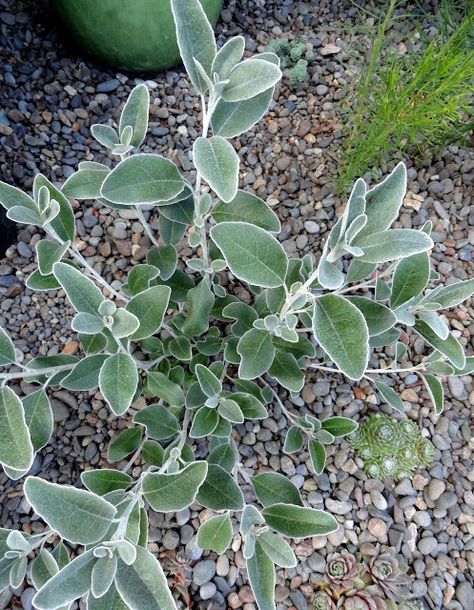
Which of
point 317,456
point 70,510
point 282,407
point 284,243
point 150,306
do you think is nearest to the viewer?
point 70,510

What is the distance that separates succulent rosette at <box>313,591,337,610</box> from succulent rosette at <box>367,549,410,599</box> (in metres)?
0.11

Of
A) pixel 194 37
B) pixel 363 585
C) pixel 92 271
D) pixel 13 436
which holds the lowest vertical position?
pixel 363 585

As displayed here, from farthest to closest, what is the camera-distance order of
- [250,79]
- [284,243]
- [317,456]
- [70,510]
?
1. [284,243]
2. [317,456]
3. [250,79]
4. [70,510]

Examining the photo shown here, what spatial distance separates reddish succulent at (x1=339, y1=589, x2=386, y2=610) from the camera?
1.22 meters

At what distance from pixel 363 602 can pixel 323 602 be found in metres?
0.08

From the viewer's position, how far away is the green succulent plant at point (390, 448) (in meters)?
1.37

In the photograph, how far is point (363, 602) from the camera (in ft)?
4.01

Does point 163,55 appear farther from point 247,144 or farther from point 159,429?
point 159,429

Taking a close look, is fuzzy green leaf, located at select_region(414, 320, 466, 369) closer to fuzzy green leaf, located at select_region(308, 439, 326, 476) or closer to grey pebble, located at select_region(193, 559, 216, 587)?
fuzzy green leaf, located at select_region(308, 439, 326, 476)

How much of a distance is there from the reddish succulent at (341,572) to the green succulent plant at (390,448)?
0.21 m

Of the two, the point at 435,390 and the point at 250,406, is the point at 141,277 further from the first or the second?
the point at 435,390

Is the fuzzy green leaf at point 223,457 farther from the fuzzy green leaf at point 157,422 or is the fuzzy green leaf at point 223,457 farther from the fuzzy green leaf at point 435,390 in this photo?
the fuzzy green leaf at point 435,390

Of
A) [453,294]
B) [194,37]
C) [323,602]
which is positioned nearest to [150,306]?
[194,37]

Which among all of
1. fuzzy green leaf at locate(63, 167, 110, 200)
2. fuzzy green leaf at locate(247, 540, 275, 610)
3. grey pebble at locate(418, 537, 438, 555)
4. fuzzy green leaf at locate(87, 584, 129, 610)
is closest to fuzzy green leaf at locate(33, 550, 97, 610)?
fuzzy green leaf at locate(87, 584, 129, 610)
